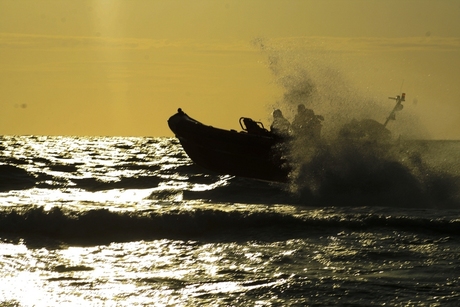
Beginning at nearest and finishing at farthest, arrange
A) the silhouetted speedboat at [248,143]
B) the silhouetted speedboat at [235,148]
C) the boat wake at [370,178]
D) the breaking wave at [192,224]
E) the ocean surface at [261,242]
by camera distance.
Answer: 1. the ocean surface at [261,242]
2. the breaking wave at [192,224]
3. the boat wake at [370,178]
4. the silhouetted speedboat at [248,143]
5. the silhouetted speedboat at [235,148]

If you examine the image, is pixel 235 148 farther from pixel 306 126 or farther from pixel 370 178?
pixel 370 178

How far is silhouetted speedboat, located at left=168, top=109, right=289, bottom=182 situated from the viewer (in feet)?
67.1

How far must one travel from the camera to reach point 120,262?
407 inches

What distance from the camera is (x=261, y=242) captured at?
11.7m

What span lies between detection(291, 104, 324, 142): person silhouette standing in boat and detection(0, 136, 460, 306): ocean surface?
35.3 inches

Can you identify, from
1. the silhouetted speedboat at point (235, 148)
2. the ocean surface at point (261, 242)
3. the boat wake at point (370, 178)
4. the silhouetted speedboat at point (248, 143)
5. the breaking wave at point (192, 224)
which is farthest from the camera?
the silhouetted speedboat at point (235, 148)

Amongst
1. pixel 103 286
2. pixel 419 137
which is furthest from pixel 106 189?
pixel 103 286

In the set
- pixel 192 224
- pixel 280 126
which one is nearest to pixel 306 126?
pixel 280 126

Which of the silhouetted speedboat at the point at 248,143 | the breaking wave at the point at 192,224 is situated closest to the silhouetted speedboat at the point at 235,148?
the silhouetted speedboat at the point at 248,143

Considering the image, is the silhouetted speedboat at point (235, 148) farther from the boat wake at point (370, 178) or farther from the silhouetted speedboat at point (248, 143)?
the boat wake at point (370, 178)

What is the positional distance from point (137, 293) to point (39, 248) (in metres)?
3.78

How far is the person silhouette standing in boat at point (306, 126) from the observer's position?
65.0 ft

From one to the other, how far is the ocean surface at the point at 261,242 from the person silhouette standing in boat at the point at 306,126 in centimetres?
90

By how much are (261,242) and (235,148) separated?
31.3 feet
